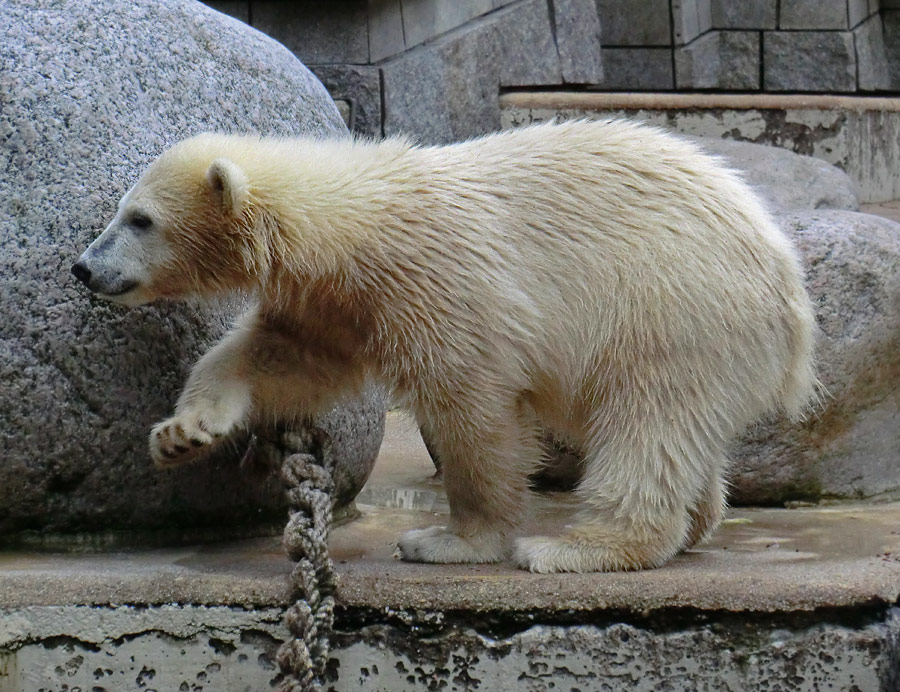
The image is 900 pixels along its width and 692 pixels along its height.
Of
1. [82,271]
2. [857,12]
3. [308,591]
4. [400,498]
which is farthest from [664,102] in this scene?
[308,591]

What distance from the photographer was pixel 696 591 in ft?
8.89

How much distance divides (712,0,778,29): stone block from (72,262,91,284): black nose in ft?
31.3

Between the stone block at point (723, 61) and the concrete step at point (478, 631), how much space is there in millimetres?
9105

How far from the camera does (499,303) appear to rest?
2.99 m

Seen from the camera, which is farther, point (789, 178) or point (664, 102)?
point (664, 102)

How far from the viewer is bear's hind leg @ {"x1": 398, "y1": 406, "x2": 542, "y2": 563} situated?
299cm

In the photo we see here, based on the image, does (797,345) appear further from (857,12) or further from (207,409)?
(857,12)

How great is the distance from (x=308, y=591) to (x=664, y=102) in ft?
22.6

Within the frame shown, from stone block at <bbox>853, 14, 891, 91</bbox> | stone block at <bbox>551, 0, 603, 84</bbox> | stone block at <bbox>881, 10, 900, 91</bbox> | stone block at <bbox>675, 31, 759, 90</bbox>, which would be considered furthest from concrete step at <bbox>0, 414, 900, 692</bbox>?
stone block at <bbox>881, 10, 900, 91</bbox>

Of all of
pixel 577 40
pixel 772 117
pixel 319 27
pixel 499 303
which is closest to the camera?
pixel 499 303

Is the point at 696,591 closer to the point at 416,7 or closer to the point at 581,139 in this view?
the point at 581,139

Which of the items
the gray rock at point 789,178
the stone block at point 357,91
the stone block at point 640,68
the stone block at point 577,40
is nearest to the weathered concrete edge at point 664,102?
the stone block at point 577,40

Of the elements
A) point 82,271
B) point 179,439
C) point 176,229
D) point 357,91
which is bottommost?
point 179,439

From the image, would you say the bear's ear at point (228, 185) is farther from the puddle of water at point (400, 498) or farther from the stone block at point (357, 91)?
the stone block at point (357, 91)
